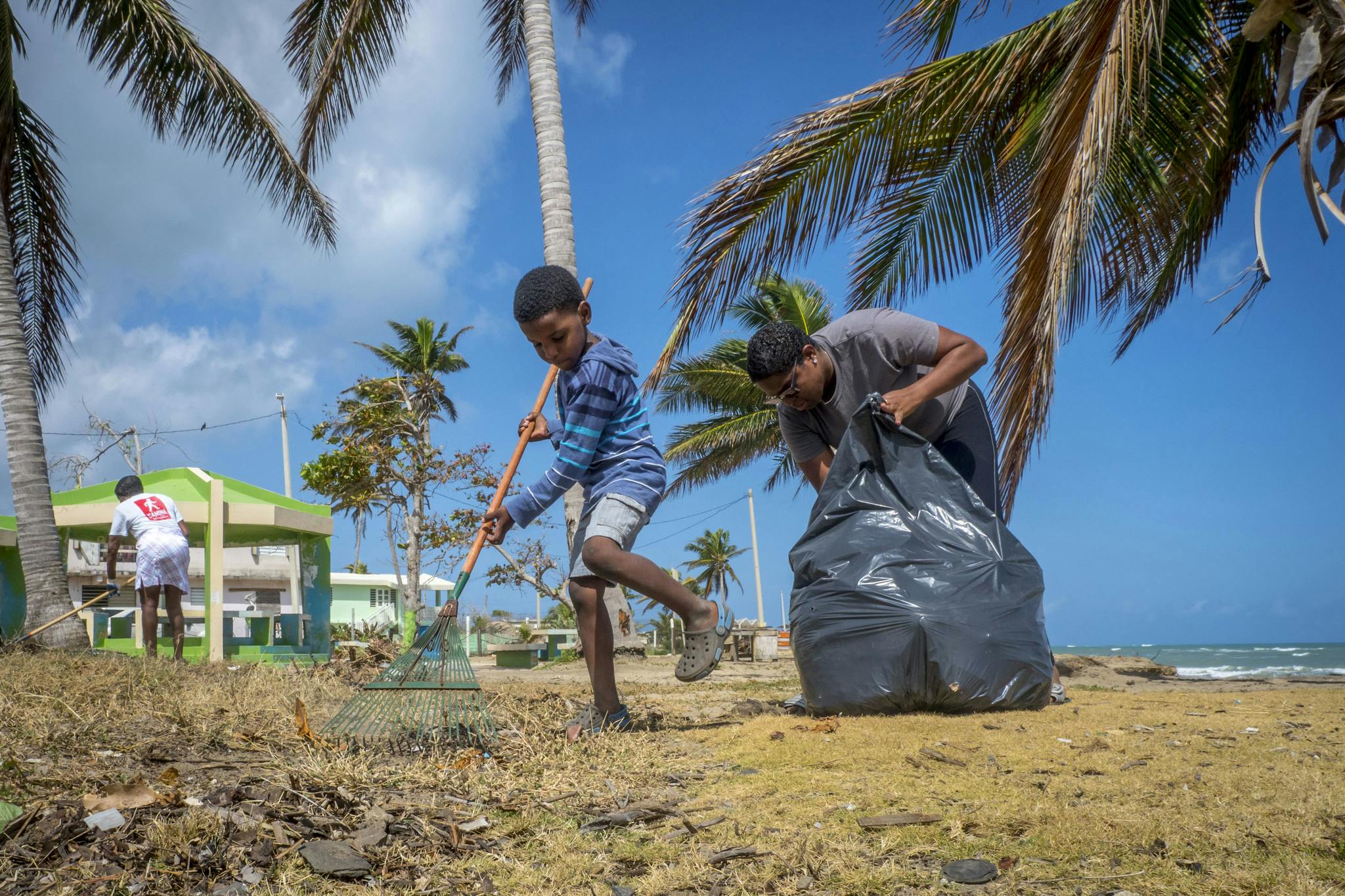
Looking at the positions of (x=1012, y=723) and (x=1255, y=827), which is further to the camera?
(x=1012, y=723)

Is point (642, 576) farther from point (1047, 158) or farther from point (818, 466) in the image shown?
point (1047, 158)

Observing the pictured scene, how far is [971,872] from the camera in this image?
5.15 feet

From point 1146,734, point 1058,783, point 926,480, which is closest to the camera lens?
point 1058,783

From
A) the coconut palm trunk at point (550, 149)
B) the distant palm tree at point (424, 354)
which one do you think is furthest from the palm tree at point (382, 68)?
the distant palm tree at point (424, 354)

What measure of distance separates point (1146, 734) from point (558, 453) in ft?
7.09

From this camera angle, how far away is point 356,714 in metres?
2.97

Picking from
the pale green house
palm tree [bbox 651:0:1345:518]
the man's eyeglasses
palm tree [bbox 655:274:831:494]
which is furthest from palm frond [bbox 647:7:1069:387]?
the pale green house

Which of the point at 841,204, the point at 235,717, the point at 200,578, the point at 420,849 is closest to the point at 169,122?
the point at 841,204

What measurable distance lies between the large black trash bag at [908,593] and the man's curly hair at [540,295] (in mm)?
1228

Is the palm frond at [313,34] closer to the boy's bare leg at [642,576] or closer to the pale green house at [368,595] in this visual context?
the boy's bare leg at [642,576]

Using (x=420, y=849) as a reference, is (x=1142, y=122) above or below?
above

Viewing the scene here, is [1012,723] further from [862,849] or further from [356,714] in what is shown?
[356,714]

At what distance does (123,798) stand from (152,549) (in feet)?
18.7

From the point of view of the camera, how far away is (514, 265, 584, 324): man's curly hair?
123 inches
